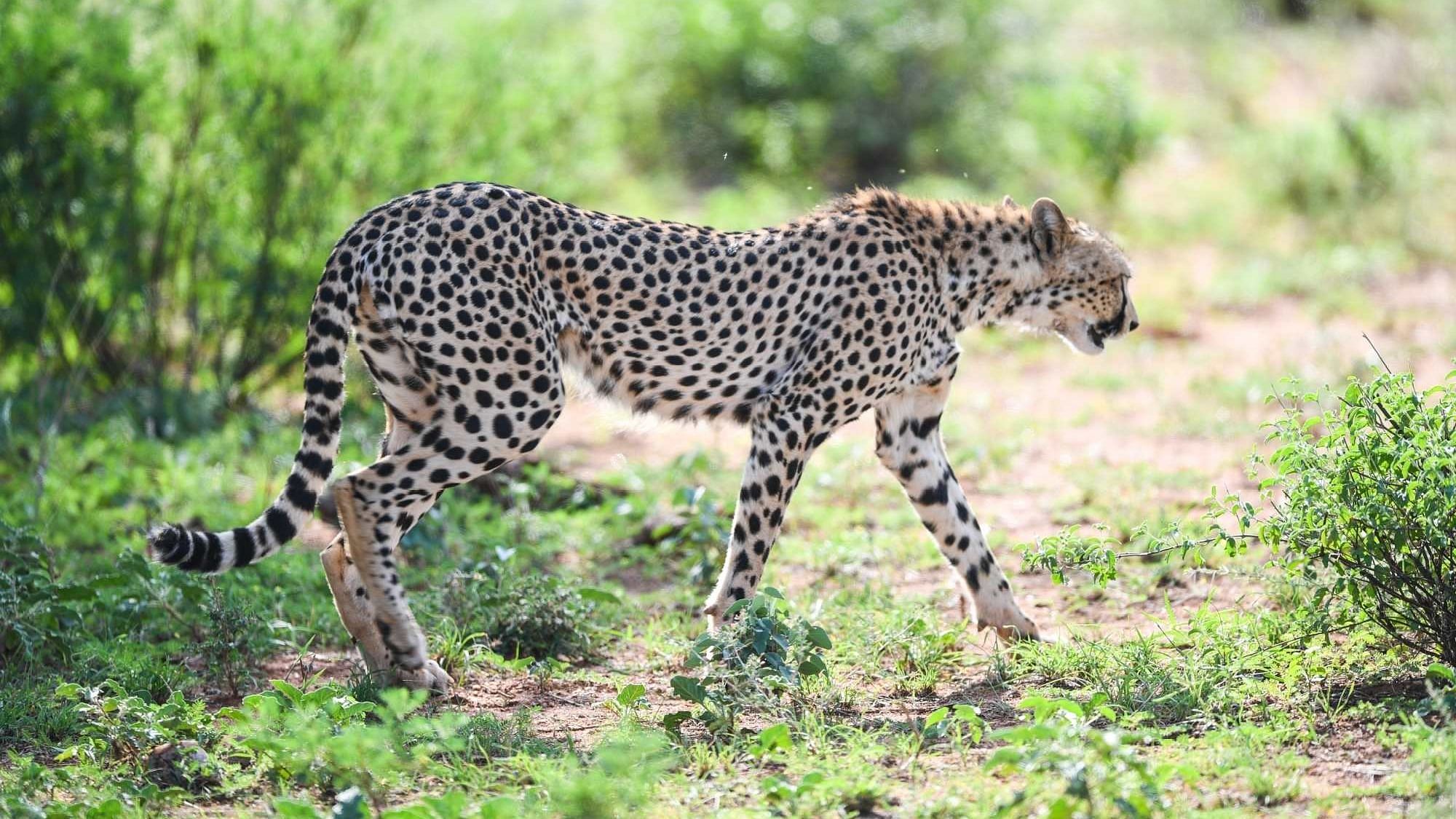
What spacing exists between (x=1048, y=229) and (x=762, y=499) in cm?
176

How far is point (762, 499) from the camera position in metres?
6.08

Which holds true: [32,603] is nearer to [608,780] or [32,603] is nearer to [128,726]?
[128,726]

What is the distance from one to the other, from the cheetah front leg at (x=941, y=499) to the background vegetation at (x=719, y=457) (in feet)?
0.61

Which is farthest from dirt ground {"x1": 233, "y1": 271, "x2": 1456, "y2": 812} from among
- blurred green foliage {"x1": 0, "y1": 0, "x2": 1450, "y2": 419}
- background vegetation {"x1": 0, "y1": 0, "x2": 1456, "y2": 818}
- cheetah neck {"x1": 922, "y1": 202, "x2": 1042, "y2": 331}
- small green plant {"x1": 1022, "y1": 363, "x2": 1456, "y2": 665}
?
blurred green foliage {"x1": 0, "y1": 0, "x2": 1450, "y2": 419}

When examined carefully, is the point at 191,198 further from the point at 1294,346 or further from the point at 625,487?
the point at 1294,346

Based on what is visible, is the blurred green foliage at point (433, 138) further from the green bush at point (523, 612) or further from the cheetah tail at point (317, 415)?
the green bush at point (523, 612)

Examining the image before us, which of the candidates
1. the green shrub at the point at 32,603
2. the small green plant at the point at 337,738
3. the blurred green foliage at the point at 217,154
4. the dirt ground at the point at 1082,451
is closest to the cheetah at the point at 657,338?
the dirt ground at the point at 1082,451

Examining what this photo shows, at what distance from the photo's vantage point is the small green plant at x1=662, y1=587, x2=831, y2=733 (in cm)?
521

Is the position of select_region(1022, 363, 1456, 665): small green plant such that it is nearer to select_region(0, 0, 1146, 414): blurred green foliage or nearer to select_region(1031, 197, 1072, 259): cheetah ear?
select_region(1031, 197, 1072, 259): cheetah ear

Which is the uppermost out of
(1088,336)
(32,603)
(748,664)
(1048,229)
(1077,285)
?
(1048,229)

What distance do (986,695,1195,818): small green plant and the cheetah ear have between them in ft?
8.66

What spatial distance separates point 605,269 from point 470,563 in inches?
65.7

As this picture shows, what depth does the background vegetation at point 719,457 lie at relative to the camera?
485 cm

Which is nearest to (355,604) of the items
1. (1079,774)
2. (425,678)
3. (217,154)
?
(425,678)
